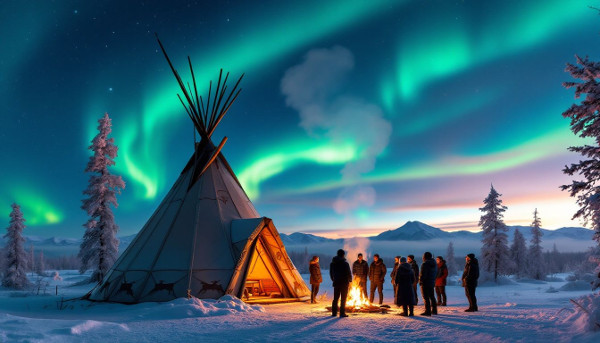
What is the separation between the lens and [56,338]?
673 centimetres

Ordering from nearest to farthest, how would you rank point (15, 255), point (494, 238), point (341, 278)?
point (341, 278), point (15, 255), point (494, 238)

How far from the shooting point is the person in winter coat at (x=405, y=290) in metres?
10.8

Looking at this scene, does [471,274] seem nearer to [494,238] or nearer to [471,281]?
[471,281]

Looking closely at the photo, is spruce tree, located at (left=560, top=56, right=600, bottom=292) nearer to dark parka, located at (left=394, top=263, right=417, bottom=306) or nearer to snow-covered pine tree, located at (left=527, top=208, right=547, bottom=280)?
dark parka, located at (left=394, top=263, right=417, bottom=306)

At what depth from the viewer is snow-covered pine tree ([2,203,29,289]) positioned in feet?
94.0

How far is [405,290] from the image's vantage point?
10.9 m

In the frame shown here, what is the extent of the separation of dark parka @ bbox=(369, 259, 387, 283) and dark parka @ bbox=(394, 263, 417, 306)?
306 centimetres

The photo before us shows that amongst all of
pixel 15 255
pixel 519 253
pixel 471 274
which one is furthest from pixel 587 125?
pixel 519 253

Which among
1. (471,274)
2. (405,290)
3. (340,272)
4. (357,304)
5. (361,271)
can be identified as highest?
(340,272)

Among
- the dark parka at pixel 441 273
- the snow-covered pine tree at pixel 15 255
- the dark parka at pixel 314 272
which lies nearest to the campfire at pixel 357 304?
the dark parka at pixel 314 272

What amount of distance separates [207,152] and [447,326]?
12.4 m

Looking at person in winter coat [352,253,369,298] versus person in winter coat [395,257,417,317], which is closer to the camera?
person in winter coat [395,257,417,317]

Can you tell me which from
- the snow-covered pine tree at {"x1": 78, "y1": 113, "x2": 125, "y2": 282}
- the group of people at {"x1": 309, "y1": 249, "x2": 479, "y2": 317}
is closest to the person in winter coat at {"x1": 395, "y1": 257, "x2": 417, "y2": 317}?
the group of people at {"x1": 309, "y1": 249, "x2": 479, "y2": 317}

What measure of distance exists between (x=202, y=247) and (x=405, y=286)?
24.0 ft
